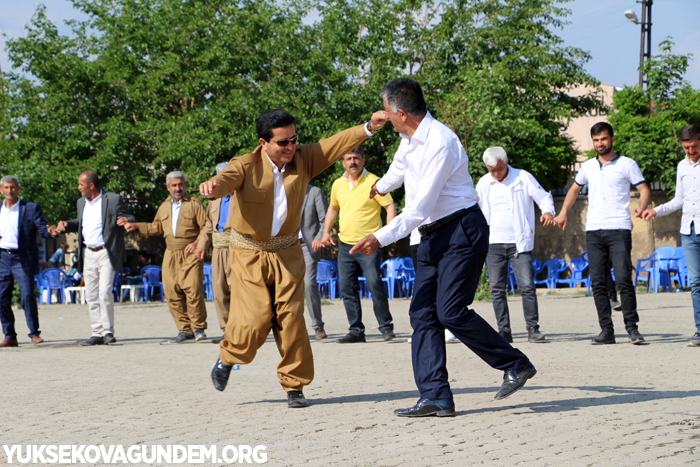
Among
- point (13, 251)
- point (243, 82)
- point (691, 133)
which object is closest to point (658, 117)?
point (243, 82)

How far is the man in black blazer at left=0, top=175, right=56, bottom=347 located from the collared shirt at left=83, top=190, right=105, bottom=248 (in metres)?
0.45

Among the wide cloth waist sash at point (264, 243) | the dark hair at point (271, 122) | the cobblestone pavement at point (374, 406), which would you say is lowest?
the cobblestone pavement at point (374, 406)

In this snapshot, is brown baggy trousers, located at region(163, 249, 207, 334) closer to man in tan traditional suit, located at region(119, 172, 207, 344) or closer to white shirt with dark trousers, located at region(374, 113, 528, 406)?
man in tan traditional suit, located at region(119, 172, 207, 344)

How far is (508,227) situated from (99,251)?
5.16 m

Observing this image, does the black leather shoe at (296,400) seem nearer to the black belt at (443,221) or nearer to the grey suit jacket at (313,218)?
the black belt at (443,221)

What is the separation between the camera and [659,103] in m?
24.1

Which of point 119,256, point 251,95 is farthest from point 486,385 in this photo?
point 251,95

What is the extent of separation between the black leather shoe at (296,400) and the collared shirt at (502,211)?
402 centimetres

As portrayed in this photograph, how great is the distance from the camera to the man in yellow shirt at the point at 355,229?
30.2ft

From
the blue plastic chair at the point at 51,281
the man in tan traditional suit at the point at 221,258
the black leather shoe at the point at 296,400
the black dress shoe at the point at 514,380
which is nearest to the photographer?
the black dress shoe at the point at 514,380

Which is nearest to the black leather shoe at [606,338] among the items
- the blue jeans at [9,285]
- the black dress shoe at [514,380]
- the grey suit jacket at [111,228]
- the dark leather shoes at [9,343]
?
the black dress shoe at [514,380]

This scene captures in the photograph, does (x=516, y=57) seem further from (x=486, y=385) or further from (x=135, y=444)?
(x=135, y=444)

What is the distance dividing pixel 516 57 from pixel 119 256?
18.0 m

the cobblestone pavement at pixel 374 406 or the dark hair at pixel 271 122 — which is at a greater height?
the dark hair at pixel 271 122
